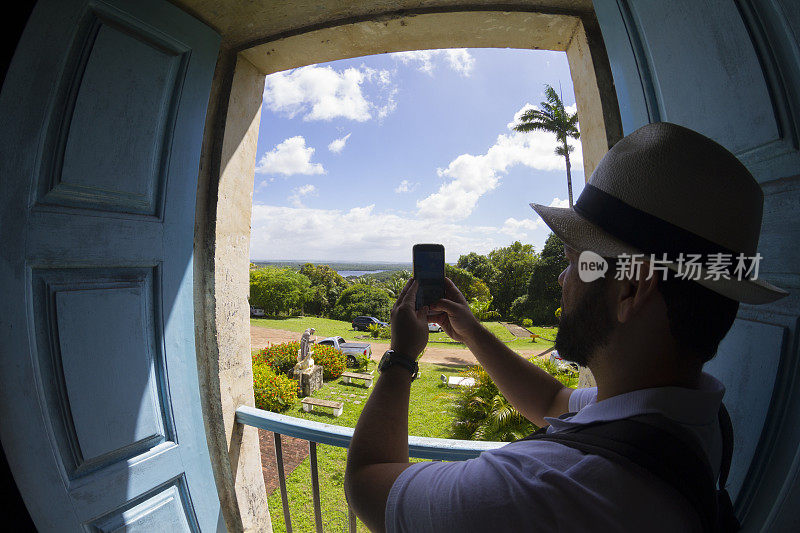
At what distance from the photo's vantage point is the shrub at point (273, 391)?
8938mm

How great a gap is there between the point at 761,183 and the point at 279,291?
79.6 ft

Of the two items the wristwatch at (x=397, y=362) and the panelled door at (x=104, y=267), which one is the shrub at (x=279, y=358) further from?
the wristwatch at (x=397, y=362)

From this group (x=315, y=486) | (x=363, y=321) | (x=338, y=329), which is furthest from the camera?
(x=338, y=329)

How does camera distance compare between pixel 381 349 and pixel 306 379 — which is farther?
pixel 381 349

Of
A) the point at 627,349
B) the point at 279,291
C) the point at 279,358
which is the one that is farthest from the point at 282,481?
the point at 279,291

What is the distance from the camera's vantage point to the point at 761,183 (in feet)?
2.68

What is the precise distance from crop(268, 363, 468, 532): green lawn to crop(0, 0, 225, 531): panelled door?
15.1ft

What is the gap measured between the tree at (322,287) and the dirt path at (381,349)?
246 cm

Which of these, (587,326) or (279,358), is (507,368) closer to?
(587,326)

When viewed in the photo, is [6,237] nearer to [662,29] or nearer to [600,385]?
[600,385]

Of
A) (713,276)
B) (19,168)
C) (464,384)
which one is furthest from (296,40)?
(464,384)

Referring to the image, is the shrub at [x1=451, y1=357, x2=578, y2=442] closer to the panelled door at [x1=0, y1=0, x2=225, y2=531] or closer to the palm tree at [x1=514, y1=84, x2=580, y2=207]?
the panelled door at [x1=0, y1=0, x2=225, y2=531]

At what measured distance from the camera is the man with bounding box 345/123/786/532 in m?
0.50

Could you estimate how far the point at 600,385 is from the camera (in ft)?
2.33
